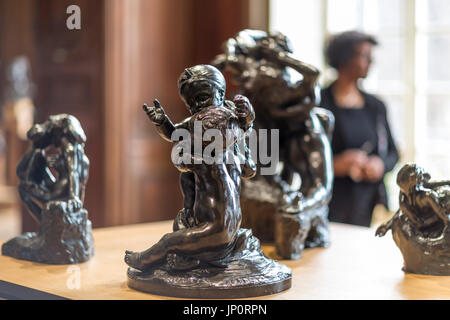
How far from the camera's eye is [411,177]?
1.60 m

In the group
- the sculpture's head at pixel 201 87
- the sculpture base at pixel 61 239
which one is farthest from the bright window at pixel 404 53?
the sculpture's head at pixel 201 87

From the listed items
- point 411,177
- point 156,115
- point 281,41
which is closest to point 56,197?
point 156,115

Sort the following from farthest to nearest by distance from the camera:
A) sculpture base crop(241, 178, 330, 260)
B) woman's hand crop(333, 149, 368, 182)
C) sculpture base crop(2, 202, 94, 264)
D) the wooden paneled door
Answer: the wooden paneled door
woman's hand crop(333, 149, 368, 182)
sculpture base crop(241, 178, 330, 260)
sculpture base crop(2, 202, 94, 264)

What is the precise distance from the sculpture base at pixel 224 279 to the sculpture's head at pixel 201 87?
26cm

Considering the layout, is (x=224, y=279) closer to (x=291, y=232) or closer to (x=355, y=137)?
(x=291, y=232)

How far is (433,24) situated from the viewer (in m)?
3.84

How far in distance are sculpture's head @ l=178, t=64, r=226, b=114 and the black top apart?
168 centimetres

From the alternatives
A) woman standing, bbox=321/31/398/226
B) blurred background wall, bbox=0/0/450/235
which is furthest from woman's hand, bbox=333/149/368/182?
blurred background wall, bbox=0/0/450/235

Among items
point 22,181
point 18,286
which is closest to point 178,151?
point 18,286

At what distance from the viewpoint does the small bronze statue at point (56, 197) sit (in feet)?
5.55

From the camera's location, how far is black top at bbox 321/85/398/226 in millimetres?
3049

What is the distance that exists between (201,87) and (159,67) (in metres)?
2.79

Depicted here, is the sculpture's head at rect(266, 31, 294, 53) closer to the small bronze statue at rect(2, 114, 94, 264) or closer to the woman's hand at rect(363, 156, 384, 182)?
the small bronze statue at rect(2, 114, 94, 264)
